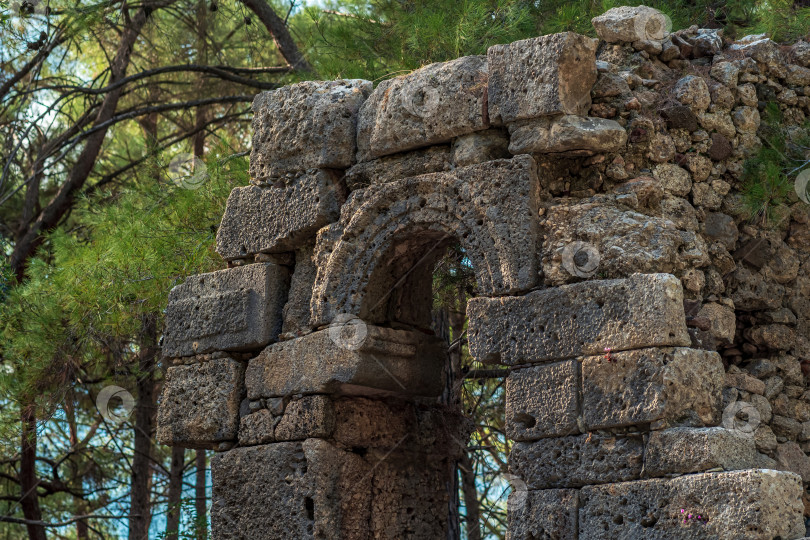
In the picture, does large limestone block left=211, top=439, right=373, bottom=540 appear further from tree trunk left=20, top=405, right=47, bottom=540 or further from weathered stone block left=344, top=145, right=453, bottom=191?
tree trunk left=20, top=405, right=47, bottom=540

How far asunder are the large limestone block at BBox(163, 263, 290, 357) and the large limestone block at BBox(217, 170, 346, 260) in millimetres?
152

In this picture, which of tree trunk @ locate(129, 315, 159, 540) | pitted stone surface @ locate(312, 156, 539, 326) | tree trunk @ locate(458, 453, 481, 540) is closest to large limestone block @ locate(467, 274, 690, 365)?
pitted stone surface @ locate(312, 156, 539, 326)

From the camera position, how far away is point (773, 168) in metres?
5.48

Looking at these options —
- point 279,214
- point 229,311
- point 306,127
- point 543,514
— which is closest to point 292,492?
point 229,311

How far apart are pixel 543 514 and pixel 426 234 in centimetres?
166

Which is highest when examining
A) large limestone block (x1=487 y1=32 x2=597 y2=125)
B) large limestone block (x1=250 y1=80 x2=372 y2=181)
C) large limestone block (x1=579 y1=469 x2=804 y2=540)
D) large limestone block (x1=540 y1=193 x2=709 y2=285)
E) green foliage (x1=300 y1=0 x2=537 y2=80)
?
green foliage (x1=300 y1=0 x2=537 y2=80)

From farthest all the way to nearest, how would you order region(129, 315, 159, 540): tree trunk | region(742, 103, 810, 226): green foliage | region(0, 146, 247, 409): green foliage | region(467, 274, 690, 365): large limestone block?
1. region(129, 315, 159, 540): tree trunk
2. region(0, 146, 247, 409): green foliage
3. region(742, 103, 810, 226): green foliage
4. region(467, 274, 690, 365): large limestone block

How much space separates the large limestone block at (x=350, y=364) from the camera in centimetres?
570

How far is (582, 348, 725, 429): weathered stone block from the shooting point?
4.63 metres

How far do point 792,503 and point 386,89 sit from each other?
3.00 m

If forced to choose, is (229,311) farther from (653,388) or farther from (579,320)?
(653,388)

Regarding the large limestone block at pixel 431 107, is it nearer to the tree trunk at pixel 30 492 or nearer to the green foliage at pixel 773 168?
the green foliage at pixel 773 168

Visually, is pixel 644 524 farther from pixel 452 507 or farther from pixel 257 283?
pixel 452 507

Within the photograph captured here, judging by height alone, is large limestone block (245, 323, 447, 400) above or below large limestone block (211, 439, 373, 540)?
above
